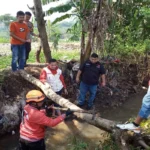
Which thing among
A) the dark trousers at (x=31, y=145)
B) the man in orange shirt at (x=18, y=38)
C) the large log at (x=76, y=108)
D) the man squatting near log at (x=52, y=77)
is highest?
the man in orange shirt at (x=18, y=38)

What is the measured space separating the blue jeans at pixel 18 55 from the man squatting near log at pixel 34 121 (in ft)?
11.7

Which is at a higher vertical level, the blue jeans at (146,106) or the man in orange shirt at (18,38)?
the man in orange shirt at (18,38)

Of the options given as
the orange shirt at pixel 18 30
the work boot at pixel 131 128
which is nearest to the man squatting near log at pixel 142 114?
the work boot at pixel 131 128

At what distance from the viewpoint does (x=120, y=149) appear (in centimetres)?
485

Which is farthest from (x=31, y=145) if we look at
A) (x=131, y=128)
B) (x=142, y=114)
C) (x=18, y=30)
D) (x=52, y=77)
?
(x=18, y=30)

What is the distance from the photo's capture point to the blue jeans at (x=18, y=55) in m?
7.52

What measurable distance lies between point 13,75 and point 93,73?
2.48m

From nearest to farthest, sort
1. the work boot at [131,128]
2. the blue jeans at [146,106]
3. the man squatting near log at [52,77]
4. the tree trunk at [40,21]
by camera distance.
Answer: the blue jeans at [146,106] → the work boot at [131,128] → the man squatting near log at [52,77] → the tree trunk at [40,21]

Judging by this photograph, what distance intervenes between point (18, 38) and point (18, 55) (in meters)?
0.61

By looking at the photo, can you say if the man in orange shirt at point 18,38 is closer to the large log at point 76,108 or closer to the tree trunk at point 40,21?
the large log at point 76,108

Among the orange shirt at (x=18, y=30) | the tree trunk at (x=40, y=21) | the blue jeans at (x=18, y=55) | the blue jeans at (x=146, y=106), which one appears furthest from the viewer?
the tree trunk at (x=40, y=21)

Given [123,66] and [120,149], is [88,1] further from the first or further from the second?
[120,149]

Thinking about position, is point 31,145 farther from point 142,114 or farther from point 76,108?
point 142,114

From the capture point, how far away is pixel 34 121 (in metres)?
4.10
